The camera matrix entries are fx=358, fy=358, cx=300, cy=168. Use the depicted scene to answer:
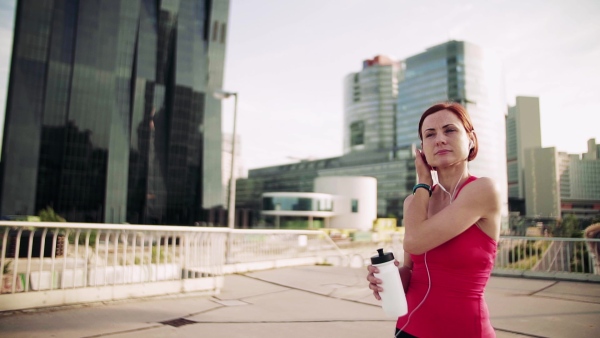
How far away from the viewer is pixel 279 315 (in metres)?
4.98

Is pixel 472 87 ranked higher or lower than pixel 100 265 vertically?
higher

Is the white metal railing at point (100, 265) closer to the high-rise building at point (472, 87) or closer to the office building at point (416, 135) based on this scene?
the office building at point (416, 135)

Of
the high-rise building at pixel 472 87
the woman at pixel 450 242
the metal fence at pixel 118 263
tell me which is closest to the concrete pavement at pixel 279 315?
the metal fence at pixel 118 263

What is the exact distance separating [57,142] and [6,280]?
6013 cm

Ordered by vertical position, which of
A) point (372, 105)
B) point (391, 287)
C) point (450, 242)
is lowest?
point (391, 287)

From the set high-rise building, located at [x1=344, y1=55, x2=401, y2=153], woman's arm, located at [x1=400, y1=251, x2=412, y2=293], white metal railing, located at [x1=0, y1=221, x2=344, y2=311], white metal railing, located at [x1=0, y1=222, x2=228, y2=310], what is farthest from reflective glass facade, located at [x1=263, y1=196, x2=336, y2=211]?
high-rise building, located at [x1=344, y1=55, x2=401, y2=153]

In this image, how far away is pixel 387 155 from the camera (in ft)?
364

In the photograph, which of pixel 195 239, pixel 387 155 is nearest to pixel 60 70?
pixel 195 239

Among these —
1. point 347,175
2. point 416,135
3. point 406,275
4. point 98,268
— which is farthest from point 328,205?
point 406,275

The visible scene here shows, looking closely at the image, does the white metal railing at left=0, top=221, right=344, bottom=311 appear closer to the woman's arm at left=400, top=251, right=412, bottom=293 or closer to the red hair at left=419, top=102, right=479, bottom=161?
the woman's arm at left=400, top=251, right=412, bottom=293

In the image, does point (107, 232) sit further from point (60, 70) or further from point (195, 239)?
point (60, 70)

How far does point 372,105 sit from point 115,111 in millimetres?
122449

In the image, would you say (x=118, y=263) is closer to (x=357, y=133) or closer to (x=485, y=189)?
(x=485, y=189)

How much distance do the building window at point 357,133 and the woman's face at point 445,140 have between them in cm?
16540
